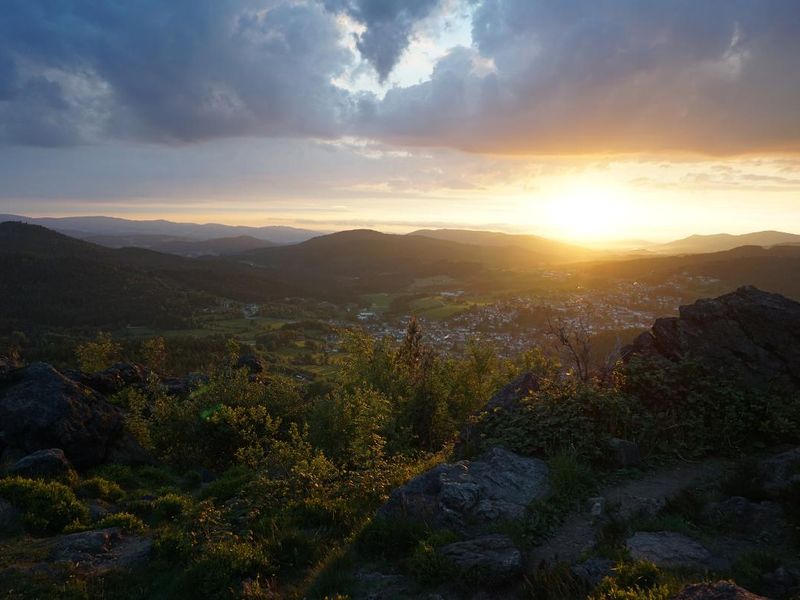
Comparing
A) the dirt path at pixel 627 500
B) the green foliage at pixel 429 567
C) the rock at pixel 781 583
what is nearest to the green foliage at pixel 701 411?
the dirt path at pixel 627 500

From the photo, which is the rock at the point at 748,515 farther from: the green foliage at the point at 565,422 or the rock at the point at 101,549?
the rock at the point at 101,549

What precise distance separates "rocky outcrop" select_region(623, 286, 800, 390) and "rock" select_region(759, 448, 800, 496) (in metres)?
3.94

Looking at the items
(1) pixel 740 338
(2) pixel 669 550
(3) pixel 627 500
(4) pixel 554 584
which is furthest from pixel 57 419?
(1) pixel 740 338

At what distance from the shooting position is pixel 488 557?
6.88 m

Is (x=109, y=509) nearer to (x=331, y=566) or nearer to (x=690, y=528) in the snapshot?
(x=331, y=566)

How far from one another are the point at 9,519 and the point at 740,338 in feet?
63.1

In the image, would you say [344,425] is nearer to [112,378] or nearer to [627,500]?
[627,500]

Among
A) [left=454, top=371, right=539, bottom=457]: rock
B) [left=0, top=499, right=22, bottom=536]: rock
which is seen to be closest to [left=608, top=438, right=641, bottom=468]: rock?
[left=454, top=371, right=539, bottom=457]: rock

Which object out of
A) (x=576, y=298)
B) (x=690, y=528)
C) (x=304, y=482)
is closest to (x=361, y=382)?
(x=304, y=482)

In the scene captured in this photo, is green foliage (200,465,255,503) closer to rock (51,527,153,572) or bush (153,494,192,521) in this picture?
bush (153,494,192,521)

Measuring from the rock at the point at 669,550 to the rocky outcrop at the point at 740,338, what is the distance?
6.76 metres

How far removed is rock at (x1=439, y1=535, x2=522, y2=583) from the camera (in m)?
6.65

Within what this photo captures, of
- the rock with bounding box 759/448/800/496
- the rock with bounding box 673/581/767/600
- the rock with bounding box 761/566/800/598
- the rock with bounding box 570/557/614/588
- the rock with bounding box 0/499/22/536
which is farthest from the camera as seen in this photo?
the rock with bounding box 0/499/22/536

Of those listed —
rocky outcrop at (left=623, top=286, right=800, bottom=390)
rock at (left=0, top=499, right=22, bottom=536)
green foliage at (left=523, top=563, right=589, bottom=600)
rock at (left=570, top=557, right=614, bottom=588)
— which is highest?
rocky outcrop at (left=623, top=286, right=800, bottom=390)
